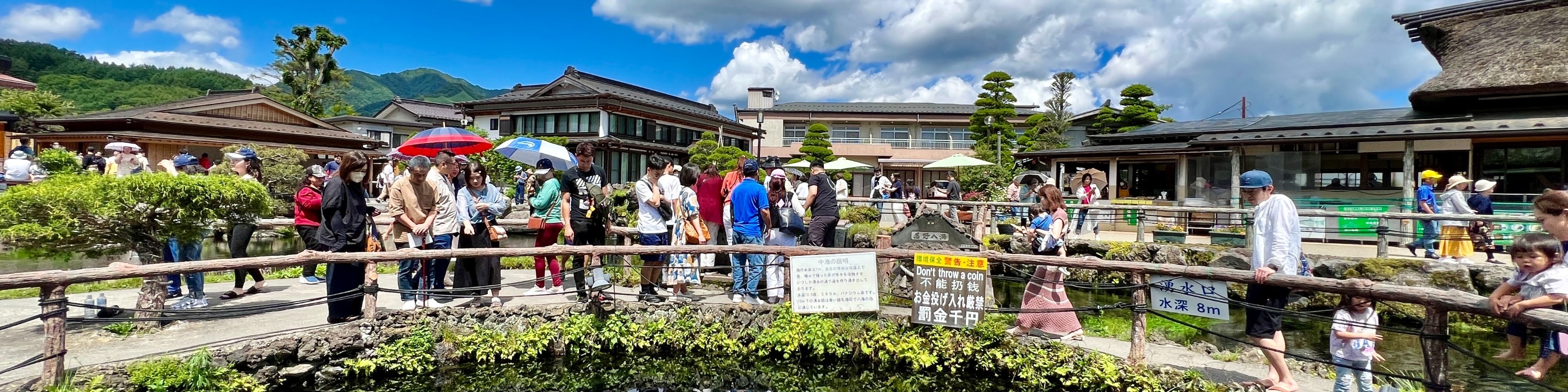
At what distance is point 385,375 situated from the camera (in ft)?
19.2

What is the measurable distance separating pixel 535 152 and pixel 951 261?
510 cm

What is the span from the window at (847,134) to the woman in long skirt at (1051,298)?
34.1 meters

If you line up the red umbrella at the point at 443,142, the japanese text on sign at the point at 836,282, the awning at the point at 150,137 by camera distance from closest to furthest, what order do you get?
the japanese text on sign at the point at 836,282, the red umbrella at the point at 443,142, the awning at the point at 150,137

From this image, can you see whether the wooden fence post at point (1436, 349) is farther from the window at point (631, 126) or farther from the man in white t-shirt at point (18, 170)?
the window at point (631, 126)

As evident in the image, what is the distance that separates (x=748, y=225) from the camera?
23.1ft

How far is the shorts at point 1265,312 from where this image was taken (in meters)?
4.52

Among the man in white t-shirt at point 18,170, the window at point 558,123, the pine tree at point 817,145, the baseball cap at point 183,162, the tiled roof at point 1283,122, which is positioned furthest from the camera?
the pine tree at point 817,145

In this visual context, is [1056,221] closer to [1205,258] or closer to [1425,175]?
[1205,258]

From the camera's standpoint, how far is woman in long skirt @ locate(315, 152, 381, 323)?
18.5 feet

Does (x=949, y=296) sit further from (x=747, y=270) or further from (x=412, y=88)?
(x=412, y=88)

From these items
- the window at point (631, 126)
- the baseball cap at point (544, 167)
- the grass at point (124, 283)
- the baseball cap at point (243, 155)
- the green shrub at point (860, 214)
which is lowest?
the grass at point (124, 283)

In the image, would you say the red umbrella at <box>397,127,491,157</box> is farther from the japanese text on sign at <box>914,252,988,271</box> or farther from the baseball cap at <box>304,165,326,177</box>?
the japanese text on sign at <box>914,252,988,271</box>

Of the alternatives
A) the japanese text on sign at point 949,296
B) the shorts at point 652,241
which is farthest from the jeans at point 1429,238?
the shorts at point 652,241

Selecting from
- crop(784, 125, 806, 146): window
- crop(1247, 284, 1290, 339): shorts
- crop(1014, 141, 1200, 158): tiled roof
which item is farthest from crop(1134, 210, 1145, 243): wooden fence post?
crop(784, 125, 806, 146): window
